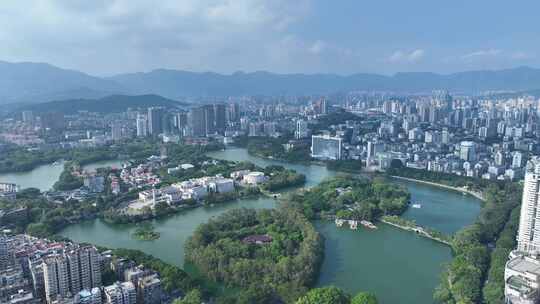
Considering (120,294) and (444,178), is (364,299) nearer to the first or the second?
(120,294)

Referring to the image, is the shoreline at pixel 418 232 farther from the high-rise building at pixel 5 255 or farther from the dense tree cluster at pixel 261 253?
the high-rise building at pixel 5 255

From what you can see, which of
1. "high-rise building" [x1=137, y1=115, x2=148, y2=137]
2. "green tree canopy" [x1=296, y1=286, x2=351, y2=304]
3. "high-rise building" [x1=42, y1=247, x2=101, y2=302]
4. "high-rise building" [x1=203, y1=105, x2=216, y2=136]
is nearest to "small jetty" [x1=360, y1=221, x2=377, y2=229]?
"green tree canopy" [x1=296, y1=286, x2=351, y2=304]

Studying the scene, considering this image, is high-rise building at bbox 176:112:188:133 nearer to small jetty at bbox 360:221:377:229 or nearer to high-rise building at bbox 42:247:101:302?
small jetty at bbox 360:221:377:229

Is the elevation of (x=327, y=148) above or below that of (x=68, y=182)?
above

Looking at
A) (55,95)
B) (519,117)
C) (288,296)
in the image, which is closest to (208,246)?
(288,296)

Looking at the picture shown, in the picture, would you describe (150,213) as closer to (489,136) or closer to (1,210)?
(1,210)

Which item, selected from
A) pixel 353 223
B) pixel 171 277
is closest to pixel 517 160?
pixel 353 223
